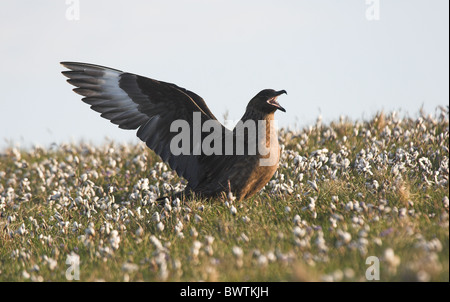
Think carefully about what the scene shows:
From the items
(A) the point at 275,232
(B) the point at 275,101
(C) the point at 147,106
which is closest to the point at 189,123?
(C) the point at 147,106

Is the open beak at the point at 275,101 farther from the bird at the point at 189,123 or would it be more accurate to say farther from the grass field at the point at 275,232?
the grass field at the point at 275,232

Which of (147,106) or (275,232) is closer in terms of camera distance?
(275,232)

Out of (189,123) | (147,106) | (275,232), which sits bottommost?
(275,232)

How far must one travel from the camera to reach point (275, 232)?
5684 mm

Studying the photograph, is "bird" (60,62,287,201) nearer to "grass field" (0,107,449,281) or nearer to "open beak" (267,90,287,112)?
"open beak" (267,90,287,112)

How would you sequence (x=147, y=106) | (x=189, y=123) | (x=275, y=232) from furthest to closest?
(x=147, y=106), (x=189, y=123), (x=275, y=232)

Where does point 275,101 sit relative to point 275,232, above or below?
above

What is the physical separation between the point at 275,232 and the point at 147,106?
9.76 feet

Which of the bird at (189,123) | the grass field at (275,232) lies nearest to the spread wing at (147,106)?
the bird at (189,123)

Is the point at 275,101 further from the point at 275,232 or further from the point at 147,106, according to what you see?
the point at 275,232

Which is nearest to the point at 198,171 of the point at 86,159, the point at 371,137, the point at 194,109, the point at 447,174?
the point at 194,109

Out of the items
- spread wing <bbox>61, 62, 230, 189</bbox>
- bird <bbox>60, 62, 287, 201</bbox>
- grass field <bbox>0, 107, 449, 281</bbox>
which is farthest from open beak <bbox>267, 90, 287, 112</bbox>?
grass field <bbox>0, 107, 449, 281</bbox>

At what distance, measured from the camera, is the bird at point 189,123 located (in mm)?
7348

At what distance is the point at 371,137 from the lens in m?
10.3
